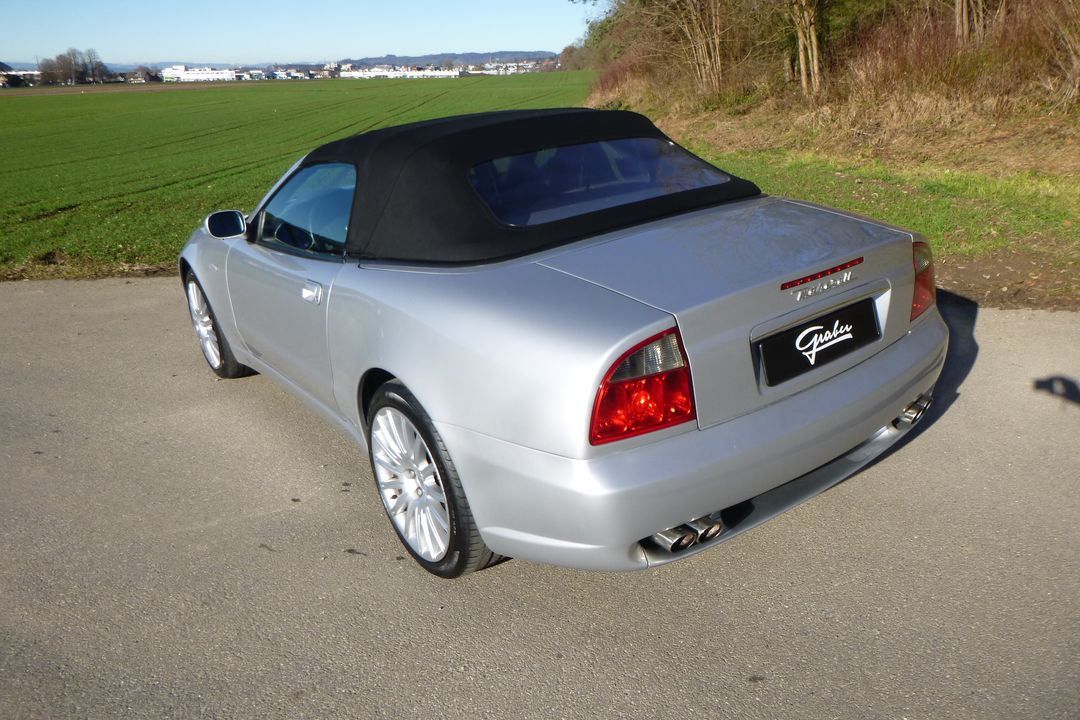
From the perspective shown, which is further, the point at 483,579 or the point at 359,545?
the point at 359,545

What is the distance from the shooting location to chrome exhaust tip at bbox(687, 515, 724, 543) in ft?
8.50

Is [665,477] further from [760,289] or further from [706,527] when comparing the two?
[760,289]

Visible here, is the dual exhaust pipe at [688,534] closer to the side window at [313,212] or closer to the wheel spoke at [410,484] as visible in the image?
the wheel spoke at [410,484]

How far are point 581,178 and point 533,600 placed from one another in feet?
5.46

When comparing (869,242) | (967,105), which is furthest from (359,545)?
(967,105)

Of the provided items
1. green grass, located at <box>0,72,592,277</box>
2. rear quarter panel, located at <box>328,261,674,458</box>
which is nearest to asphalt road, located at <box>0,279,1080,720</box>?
rear quarter panel, located at <box>328,261,674,458</box>

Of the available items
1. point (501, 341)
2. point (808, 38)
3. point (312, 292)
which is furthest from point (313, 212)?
point (808, 38)

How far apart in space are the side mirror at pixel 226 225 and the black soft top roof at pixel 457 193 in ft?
2.53

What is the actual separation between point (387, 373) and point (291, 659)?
1012mm

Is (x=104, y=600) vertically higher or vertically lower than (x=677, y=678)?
higher

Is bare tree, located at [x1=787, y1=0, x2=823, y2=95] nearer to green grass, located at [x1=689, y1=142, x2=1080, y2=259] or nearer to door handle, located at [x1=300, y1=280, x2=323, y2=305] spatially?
green grass, located at [x1=689, y1=142, x2=1080, y2=259]

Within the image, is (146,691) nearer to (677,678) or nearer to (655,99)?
(677,678)

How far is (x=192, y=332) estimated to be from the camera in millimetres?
6438

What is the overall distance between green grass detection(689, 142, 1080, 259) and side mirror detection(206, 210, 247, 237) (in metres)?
5.31
